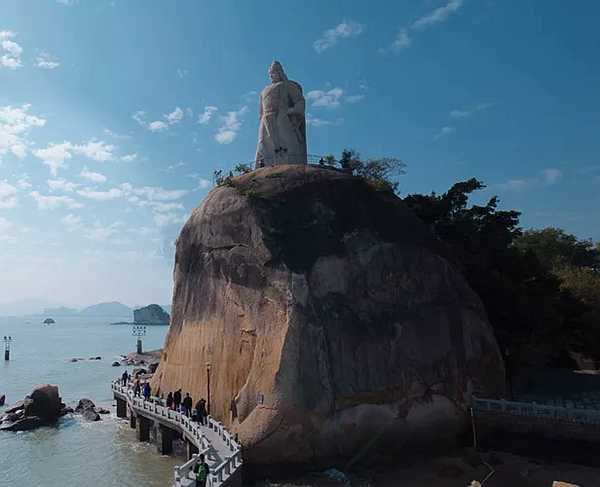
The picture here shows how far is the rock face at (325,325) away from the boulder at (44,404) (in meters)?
10.9

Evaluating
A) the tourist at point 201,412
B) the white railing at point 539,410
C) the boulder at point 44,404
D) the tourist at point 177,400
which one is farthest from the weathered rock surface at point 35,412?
the white railing at point 539,410

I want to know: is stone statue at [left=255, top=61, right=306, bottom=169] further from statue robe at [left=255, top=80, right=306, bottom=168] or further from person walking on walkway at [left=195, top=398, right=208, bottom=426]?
person walking on walkway at [left=195, top=398, right=208, bottom=426]

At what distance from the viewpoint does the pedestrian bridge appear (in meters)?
14.9

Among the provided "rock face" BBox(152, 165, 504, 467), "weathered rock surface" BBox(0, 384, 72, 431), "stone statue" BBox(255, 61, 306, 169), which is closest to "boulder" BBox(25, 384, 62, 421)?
"weathered rock surface" BBox(0, 384, 72, 431)

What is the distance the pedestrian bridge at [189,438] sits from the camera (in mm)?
14945

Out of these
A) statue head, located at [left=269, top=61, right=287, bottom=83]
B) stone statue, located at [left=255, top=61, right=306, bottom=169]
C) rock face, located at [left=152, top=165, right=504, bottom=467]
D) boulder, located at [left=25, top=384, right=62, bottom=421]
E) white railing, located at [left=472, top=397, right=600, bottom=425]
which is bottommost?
boulder, located at [left=25, top=384, right=62, bottom=421]

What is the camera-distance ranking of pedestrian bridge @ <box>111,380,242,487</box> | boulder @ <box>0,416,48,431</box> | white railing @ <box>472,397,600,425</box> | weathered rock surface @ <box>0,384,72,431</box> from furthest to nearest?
weathered rock surface @ <box>0,384,72,431</box>
boulder @ <box>0,416,48,431</box>
white railing @ <box>472,397,600,425</box>
pedestrian bridge @ <box>111,380,242,487</box>

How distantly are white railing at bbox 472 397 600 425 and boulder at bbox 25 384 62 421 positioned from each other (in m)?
26.5

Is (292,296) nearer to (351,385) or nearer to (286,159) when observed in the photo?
(351,385)

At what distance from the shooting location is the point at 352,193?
79.5 ft

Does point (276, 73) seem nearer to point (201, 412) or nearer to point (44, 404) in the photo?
point (201, 412)

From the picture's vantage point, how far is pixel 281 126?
29.1m

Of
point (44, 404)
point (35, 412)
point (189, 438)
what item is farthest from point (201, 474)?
point (44, 404)

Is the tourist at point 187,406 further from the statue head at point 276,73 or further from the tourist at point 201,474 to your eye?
the statue head at point 276,73
